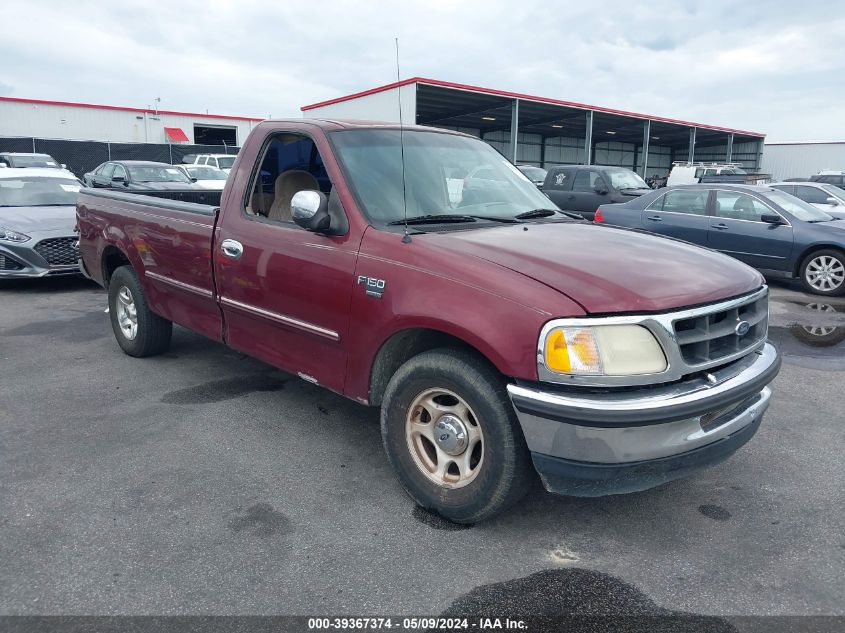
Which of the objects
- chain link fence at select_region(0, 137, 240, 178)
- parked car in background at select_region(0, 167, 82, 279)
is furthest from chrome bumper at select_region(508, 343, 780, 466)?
chain link fence at select_region(0, 137, 240, 178)

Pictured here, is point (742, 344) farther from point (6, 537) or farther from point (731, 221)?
point (731, 221)

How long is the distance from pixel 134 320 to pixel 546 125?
3862 cm

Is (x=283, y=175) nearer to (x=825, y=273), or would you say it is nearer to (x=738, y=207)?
(x=738, y=207)

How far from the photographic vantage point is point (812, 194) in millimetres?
14531

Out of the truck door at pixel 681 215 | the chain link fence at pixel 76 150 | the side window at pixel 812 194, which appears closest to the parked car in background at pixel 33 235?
the truck door at pixel 681 215

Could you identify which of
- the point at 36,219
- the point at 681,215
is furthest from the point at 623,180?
the point at 36,219

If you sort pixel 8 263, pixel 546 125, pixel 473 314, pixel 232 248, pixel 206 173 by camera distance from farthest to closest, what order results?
pixel 546 125
pixel 206 173
pixel 8 263
pixel 232 248
pixel 473 314

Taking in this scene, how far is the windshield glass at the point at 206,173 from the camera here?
18.0m

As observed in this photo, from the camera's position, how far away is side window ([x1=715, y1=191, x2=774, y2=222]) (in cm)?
970

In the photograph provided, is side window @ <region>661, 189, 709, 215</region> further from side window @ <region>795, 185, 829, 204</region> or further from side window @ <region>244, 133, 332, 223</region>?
side window @ <region>244, 133, 332, 223</region>

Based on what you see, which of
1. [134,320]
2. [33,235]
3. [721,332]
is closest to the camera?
[721,332]

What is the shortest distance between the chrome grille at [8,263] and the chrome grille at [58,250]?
28 centimetres

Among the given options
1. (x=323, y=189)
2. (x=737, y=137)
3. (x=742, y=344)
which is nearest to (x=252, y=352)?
(x=323, y=189)

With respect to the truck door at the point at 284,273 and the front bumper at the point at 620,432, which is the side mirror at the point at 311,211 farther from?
the front bumper at the point at 620,432
